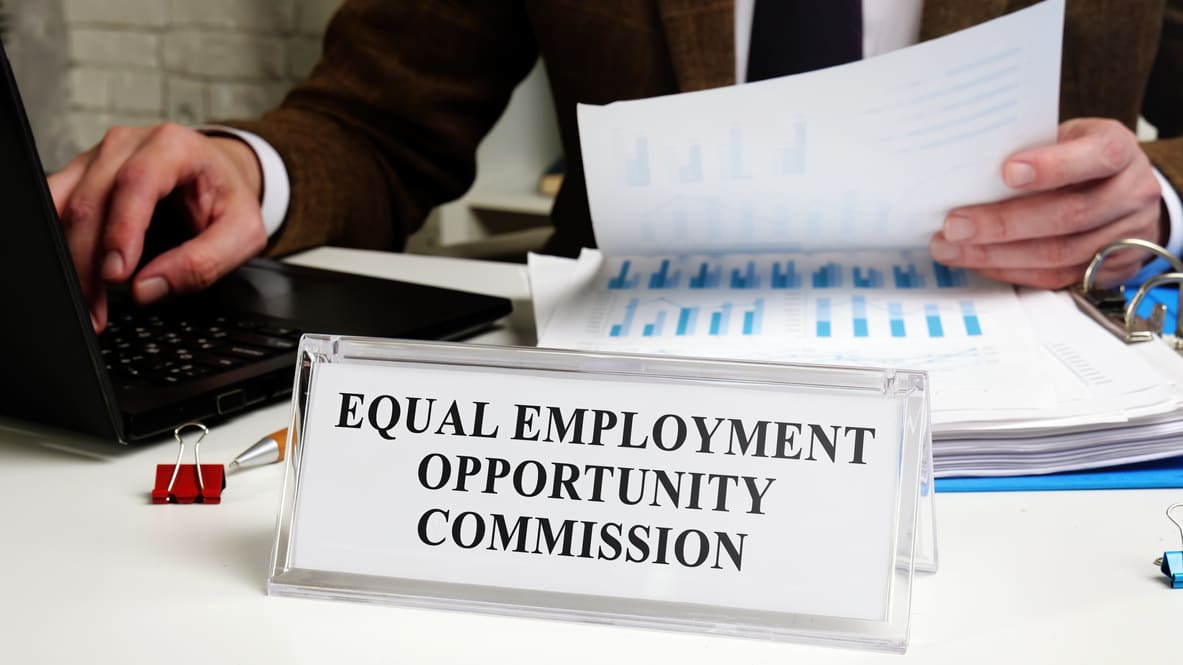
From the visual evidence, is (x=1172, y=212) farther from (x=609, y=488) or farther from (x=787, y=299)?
(x=609, y=488)

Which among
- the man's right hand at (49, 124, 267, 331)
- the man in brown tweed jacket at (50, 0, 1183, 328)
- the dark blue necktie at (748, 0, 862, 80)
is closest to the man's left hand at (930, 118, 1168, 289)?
the man in brown tweed jacket at (50, 0, 1183, 328)

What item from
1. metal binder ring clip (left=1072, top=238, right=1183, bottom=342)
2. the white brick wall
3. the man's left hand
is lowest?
metal binder ring clip (left=1072, top=238, right=1183, bottom=342)

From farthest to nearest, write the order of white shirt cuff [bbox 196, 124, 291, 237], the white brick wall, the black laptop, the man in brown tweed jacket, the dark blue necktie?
1. the white brick wall
2. the dark blue necktie
3. white shirt cuff [bbox 196, 124, 291, 237]
4. the man in brown tweed jacket
5. the black laptop

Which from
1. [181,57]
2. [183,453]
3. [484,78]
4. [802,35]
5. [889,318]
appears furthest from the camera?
[181,57]

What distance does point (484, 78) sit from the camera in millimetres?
1297

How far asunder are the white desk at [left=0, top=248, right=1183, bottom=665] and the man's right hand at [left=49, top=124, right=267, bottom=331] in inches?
8.5

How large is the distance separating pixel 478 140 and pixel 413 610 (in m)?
1.04

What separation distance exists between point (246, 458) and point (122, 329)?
23 centimetres

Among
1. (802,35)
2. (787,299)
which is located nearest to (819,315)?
(787,299)

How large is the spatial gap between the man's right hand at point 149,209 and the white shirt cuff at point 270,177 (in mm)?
63

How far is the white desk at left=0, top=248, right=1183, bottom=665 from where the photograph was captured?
32 cm

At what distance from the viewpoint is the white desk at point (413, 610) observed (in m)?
0.32

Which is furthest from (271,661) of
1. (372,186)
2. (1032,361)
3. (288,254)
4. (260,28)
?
(260,28)

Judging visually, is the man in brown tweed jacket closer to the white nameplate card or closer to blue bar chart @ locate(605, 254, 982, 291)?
blue bar chart @ locate(605, 254, 982, 291)
